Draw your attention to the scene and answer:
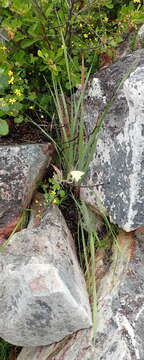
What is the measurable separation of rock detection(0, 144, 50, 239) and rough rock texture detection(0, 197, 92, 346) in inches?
6.0

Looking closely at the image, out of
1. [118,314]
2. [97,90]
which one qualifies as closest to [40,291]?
[118,314]

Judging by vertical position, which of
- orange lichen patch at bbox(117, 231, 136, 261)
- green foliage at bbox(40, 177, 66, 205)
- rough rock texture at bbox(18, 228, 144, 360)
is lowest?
rough rock texture at bbox(18, 228, 144, 360)

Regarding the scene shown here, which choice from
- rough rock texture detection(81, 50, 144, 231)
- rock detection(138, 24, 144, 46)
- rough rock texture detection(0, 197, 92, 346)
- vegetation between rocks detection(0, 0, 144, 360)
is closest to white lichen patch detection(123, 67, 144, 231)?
rough rock texture detection(81, 50, 144, 231)

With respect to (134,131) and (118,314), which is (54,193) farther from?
(118,314)

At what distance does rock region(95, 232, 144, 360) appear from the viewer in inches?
86.3

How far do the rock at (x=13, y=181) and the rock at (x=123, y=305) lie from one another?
24.1 inches

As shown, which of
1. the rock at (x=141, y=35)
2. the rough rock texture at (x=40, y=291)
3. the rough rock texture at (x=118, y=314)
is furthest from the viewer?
the rock at (x=141, y=35)

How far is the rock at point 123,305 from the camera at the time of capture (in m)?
2.19

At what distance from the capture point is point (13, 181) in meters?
2.50

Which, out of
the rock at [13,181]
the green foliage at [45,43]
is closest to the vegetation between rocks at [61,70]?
the green foliage at [45,43]

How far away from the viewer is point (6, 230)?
252 cm

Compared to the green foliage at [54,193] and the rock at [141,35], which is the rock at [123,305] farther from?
the rock at [141,35]

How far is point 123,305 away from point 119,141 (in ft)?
2.87

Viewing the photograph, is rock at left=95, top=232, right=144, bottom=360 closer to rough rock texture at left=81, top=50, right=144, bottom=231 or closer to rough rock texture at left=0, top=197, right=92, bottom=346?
rough rock texture at left=0, top=197, right=92, bottom=346
